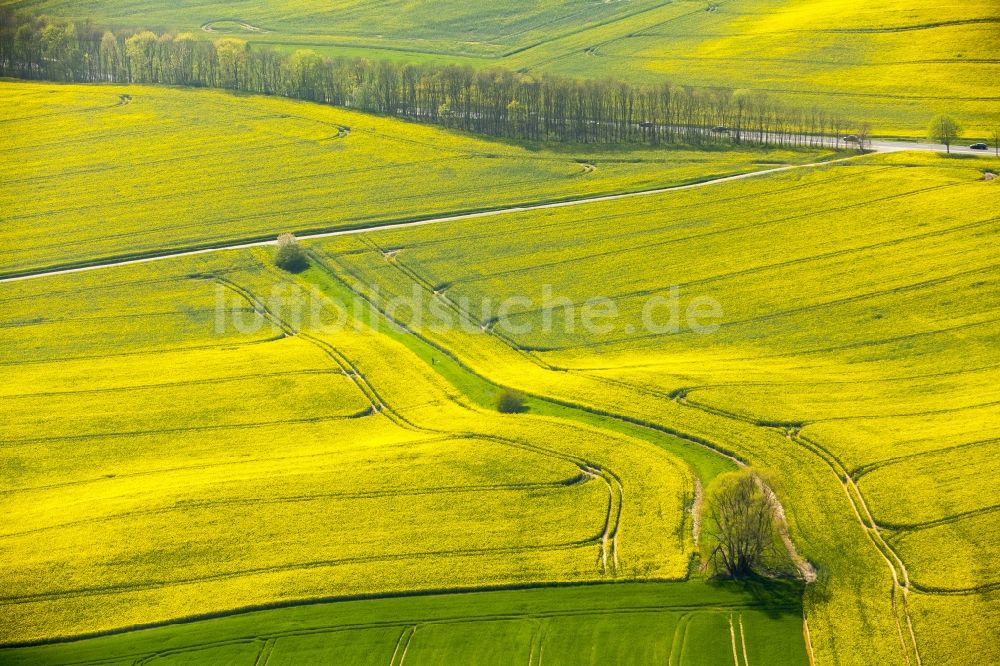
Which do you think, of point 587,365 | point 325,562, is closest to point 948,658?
point 325,562

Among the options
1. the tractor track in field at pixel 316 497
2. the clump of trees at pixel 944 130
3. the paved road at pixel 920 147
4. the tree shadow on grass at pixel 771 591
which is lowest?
the tree shadow on grass at pixel 771 591

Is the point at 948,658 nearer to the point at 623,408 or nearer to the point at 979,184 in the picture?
the point at 623,408

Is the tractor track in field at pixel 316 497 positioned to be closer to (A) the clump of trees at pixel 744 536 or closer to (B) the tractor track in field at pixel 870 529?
(A) the clump of trees at pixel 744 536

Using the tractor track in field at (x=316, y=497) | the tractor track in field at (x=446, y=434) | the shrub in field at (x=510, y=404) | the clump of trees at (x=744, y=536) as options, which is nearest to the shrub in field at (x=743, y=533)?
the clump of trees at (x=744, y=536)

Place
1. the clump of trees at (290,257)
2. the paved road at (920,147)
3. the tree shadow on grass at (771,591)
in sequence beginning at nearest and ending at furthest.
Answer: the tree shadow on grass at (771,591), the clump of trees at (290,257), the paved road at (920,147)

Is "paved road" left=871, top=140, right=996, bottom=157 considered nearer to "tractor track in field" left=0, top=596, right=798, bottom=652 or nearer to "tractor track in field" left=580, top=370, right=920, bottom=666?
"tractor track in field" left=580, top=370, right=920, bottom=666

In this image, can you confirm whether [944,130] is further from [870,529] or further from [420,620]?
[420,620]

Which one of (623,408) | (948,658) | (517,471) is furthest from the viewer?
(623,408)
